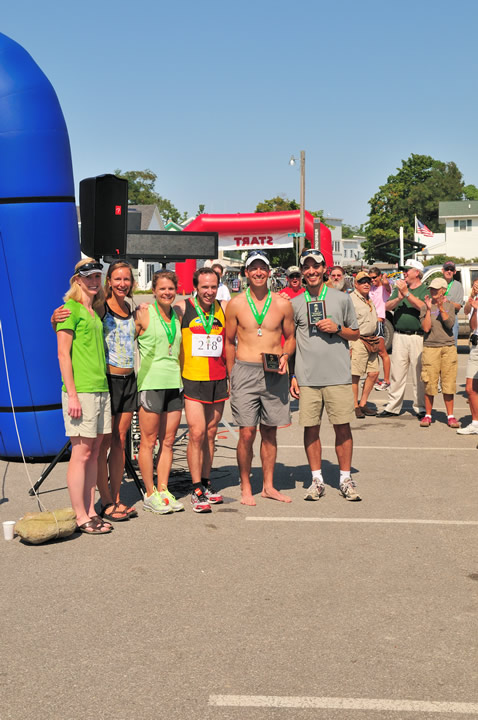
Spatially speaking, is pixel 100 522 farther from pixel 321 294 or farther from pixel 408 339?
pixel 408 339

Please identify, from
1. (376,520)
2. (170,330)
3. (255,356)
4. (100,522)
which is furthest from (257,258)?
(100,522)

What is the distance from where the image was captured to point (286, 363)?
693cm

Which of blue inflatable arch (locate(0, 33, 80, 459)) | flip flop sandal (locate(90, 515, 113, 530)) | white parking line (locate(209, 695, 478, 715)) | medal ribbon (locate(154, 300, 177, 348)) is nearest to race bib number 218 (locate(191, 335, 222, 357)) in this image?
medal ribbon (locate(154, 300, 177, 348))

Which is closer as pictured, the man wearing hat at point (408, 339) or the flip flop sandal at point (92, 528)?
the flip flop sandal at point (92, 528)

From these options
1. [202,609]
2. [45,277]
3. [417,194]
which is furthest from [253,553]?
[417,194]

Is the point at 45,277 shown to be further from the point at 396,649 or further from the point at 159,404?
the point at 396,649

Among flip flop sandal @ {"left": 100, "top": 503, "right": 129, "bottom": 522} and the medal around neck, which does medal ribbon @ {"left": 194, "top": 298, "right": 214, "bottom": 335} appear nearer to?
the medal around neck

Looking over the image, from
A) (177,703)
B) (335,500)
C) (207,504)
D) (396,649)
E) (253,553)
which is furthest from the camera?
(335,500)

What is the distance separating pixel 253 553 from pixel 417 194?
4079 inches

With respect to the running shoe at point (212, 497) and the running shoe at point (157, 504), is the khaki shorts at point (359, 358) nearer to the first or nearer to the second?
the running shoe at point (212, 497)

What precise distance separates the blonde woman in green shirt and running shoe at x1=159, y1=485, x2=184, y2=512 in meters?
0.62

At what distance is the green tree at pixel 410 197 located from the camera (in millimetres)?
96250

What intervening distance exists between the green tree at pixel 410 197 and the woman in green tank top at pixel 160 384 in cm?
8650

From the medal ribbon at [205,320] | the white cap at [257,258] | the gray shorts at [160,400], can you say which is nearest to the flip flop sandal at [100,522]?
the gray shorts at [160,400]
